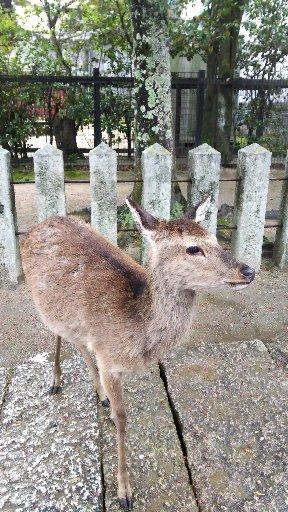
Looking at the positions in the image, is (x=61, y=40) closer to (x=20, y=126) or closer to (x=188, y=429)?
(x=20, y=126)

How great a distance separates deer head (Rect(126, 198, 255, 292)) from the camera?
2.28m

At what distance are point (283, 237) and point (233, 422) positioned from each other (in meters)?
2.68

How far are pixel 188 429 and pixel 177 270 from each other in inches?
43.9

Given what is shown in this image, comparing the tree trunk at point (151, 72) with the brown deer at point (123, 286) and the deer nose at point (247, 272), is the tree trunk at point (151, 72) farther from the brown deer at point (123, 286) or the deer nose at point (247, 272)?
the deer nose at point (247, 272)

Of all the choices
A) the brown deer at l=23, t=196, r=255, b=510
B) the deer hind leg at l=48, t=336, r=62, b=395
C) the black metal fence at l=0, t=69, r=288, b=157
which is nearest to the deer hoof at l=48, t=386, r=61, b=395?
the deer hind leg at l=48, t=336, r=62, b=395

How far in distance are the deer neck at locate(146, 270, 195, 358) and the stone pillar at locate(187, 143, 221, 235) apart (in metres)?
2.20

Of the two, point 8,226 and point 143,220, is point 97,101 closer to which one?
point 8,226

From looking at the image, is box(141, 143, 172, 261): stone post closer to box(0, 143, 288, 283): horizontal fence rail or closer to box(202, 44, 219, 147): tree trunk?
box(0, 143, 288, 283): horizontal fence rail

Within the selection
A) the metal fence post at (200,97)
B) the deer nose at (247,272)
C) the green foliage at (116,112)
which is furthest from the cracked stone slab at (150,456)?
the green foliage at (116,112)

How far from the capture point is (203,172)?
15.0 ft

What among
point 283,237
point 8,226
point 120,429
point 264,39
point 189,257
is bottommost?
point 120,429

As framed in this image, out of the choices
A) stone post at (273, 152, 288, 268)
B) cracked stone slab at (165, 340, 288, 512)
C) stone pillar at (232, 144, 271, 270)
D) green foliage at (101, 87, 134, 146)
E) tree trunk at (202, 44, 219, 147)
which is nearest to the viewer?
cracked stone slab at (165, 340, 288, 512)

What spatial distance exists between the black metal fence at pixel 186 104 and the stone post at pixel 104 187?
6.13 m

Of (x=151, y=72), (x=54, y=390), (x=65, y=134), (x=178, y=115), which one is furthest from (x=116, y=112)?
(x=54, y=390)
